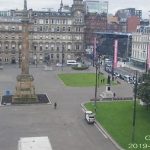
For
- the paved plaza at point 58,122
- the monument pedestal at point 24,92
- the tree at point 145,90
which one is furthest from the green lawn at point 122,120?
the monument pedestal at point 24,92

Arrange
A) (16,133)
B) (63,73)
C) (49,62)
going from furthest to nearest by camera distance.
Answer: (49,62)
(63,73)
(16,133)

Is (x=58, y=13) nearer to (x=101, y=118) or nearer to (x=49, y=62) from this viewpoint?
(x=49, y=62)

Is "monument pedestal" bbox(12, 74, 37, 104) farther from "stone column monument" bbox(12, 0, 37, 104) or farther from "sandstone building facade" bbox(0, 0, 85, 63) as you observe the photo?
"sandstone building facade" bbox(0, 0, 85, 63)

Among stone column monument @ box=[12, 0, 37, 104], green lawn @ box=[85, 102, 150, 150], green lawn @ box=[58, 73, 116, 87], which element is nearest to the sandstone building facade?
green lawn @ box=[58, 73, 116, 87]

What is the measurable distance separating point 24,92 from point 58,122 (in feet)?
57.7

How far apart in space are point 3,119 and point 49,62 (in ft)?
257

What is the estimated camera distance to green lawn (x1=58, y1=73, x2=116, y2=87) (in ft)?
302

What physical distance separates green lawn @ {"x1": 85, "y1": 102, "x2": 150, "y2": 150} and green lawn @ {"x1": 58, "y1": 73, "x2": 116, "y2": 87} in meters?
22.9

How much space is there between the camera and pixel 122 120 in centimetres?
5603

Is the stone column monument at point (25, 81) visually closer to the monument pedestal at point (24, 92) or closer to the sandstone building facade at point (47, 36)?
the monument pedestal at point (24, 92)

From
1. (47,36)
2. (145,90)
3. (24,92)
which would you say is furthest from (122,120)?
(47,36)

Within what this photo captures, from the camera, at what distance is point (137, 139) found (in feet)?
155

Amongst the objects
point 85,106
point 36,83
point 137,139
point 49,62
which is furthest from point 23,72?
point 49,62

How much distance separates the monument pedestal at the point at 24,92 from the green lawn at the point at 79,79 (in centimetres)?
1922
